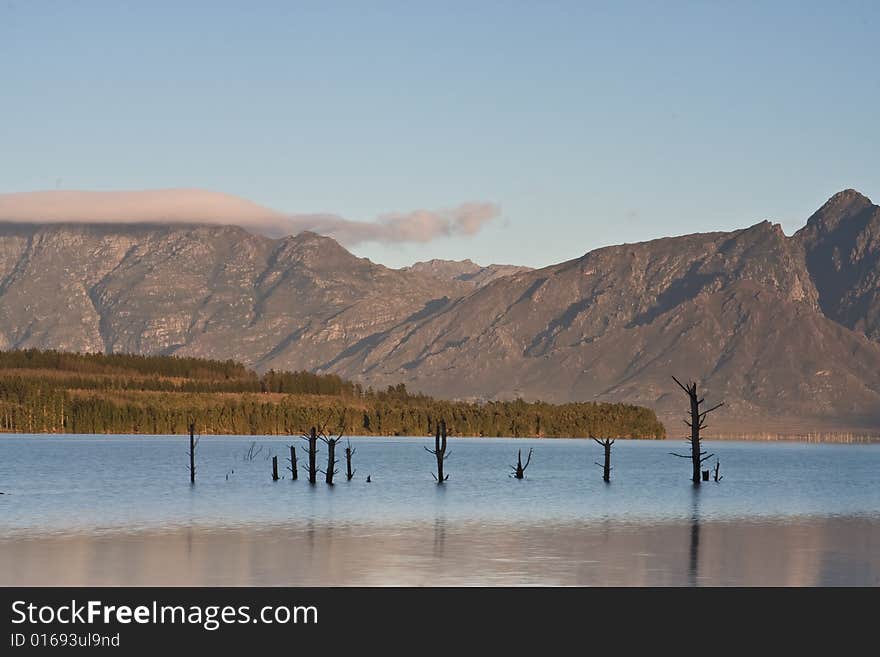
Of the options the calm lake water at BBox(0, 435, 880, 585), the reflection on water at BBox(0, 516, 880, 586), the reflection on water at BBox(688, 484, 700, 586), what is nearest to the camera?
the reflection on water at BBox(0, 516, 880, 586)

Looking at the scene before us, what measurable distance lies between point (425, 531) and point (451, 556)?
1235 cm

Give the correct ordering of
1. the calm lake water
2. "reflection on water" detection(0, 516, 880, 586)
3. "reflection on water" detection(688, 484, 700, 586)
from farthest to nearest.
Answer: "reflection on water" detection(688, 484, 700, 586) < the calm lake water < "reflection on water" detection(0, 516, 880, 586)

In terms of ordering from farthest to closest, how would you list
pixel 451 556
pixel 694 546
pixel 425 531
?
pixel 425 531
pixel 694 546
pixel 451 556

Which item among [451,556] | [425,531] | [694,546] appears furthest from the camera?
[425,531]

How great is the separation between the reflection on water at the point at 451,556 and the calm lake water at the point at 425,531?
10 cm

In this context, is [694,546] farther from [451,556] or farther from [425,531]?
[425,531]

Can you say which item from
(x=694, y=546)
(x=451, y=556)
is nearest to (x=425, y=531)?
(x=451, y=556)

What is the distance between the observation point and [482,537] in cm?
6425

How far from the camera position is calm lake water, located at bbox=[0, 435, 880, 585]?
164 ft

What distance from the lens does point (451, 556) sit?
55.1 m

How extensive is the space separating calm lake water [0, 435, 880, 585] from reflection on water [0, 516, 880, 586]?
0.33ft

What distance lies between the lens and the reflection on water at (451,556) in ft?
158
